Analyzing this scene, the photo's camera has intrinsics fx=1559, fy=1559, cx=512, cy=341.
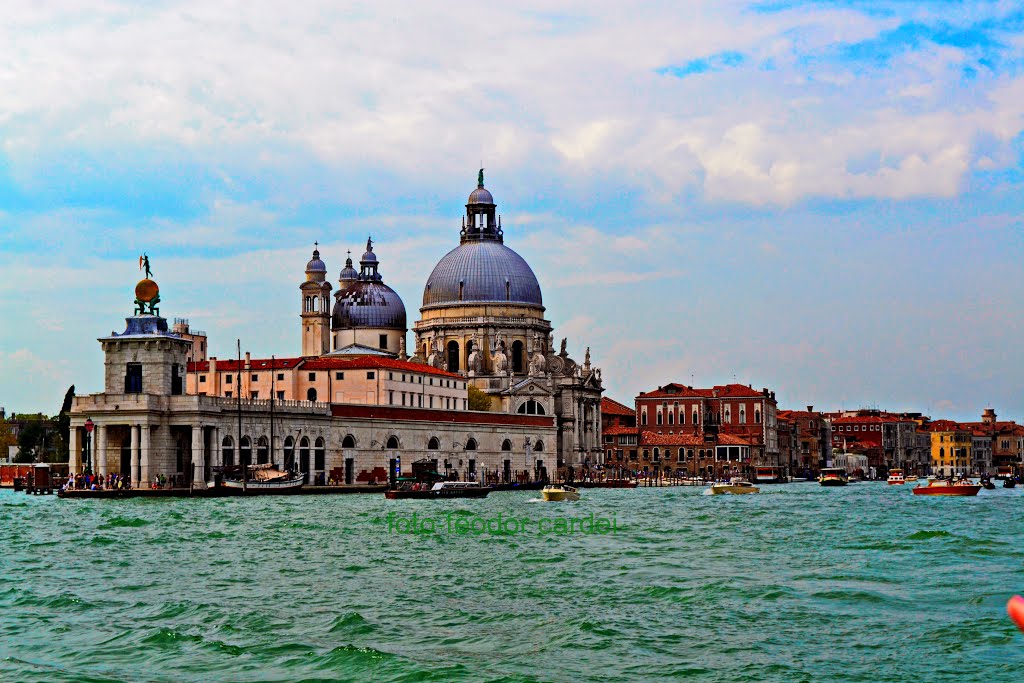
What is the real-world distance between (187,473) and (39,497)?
6.59m

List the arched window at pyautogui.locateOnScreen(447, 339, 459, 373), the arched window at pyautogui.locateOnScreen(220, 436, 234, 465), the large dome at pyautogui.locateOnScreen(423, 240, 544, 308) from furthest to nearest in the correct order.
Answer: the arched window at pyautogui.locateOnScreen(447, 339, 459, 373), the large dome at pyautogui.locateOnScreen(423, 240, 544, 308), the arched window at pyautogui.locateOnScreen(220, 436, 234, 465)

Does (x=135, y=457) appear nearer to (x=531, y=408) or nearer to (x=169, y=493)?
(x=169, y=493)

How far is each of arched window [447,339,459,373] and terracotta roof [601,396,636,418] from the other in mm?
18566

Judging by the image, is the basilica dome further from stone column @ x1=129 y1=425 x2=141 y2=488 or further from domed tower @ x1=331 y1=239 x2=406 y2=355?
stone column @ x1=129 y1=425 x2=141 y2=488

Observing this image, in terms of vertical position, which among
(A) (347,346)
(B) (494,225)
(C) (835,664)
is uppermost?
(B) (494,225)

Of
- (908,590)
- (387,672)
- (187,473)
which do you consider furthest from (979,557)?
(187,473)

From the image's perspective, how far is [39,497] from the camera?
230 ft

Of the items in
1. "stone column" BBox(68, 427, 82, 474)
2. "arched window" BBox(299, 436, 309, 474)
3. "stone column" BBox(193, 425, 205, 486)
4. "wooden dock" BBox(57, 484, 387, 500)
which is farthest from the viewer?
"arched window" BBox(299, 436, 309, 474)

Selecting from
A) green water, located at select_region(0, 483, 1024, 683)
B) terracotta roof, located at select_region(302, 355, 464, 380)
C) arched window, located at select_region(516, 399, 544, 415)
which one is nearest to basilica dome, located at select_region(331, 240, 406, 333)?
arched window, located at select_region(516, 399, 544, 415)

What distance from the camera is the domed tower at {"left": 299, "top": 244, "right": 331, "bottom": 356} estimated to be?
10794 cm

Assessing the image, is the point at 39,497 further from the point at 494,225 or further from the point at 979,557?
the point at 494,225

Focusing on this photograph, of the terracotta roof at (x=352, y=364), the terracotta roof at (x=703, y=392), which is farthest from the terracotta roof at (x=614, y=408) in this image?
the terracotta roof at (x=352, y=364)

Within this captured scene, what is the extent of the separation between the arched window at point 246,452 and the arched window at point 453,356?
41.2 m

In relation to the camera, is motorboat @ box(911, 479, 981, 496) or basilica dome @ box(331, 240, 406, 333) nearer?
motorboat @ box(911, 479, 981, 496)
